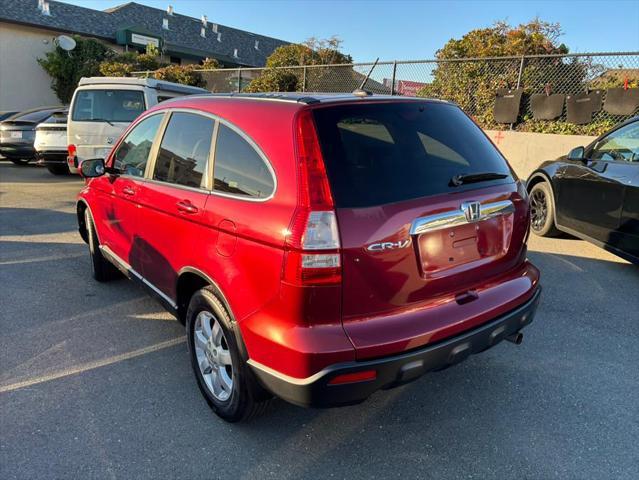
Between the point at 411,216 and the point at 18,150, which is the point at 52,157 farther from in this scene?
the point at 411,216

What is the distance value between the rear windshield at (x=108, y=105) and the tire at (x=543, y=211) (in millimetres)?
6671

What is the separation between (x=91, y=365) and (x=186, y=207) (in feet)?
4.56

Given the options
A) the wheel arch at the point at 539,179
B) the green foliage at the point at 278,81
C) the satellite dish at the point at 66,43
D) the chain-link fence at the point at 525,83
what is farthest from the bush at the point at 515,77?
the satellite dish at the point at 66,43

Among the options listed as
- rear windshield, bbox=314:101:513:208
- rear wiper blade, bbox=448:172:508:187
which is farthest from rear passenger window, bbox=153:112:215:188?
rear wiper blade, bbox=448:172:508:187

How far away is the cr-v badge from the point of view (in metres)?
2.10

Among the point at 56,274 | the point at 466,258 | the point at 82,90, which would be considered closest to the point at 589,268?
the point at 466,258

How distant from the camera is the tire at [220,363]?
2432mm

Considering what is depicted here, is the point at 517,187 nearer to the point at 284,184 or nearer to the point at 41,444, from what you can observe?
the point at 284,184

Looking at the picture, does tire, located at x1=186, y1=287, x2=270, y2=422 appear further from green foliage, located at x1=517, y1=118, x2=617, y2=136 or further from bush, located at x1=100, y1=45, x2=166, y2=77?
bush, located at x1=100, y1=45, x2=166, y2=77

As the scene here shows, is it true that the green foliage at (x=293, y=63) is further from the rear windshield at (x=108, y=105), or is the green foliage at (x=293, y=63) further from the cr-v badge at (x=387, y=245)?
the cr-v badge at (x=387, y=245)

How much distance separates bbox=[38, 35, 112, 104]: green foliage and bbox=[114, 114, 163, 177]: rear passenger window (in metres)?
24.1

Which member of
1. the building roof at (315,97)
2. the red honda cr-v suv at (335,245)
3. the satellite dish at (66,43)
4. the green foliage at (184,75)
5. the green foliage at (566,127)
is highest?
the satellite dish at (66,43)

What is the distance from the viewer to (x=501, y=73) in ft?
34.1

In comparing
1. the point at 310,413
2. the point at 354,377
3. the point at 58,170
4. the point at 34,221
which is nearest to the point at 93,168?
the point at 310,413
